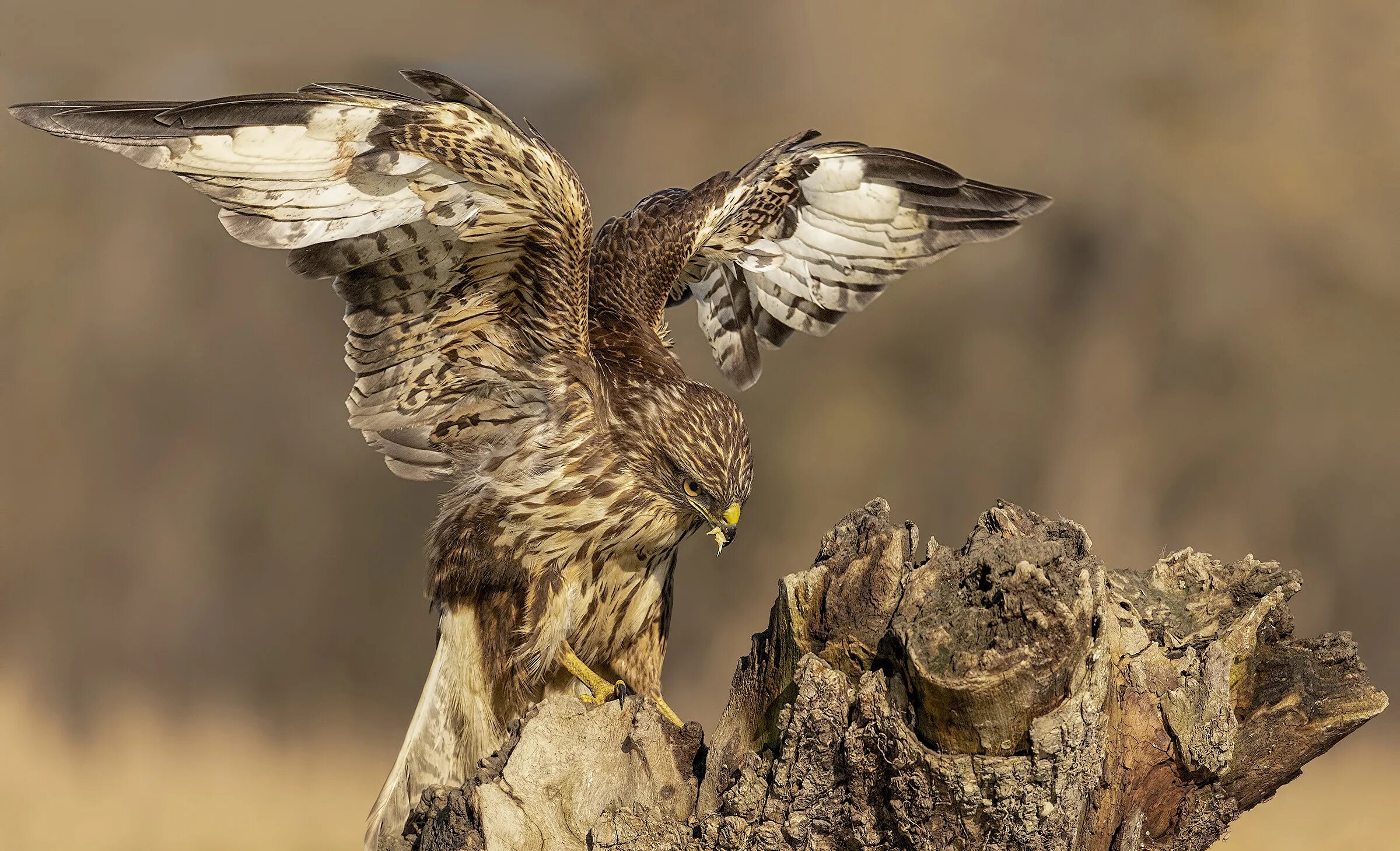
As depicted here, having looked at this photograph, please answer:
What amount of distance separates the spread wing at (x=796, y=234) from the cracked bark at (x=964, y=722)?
1.43 metres

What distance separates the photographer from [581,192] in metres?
2.78

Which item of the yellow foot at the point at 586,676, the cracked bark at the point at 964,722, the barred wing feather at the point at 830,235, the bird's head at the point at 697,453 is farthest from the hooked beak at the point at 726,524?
the barred wing feather at the point at 830,235

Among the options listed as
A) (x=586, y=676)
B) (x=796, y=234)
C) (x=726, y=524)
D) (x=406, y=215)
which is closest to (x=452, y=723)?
(x=586, y=676)

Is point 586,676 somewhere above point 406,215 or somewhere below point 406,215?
below

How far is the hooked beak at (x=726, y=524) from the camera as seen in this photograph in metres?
3.12

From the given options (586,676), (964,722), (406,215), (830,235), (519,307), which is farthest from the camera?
(830,235)

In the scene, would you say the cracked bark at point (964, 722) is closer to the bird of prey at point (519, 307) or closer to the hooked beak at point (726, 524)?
the hooked beak at point (726, 524)

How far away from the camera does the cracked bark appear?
183cm

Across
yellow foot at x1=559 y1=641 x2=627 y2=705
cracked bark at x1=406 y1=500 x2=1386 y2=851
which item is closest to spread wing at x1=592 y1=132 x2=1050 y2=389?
yellow foot at x1=559 y1=641 x2=627 y2=705

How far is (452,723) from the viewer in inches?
132

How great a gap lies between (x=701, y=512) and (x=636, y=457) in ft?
0.80

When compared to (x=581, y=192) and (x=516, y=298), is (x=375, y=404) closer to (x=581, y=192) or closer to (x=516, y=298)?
(x=516, y=298)

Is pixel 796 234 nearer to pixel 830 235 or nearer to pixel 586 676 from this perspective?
pixel 830 235

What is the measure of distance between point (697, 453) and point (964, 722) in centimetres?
139
